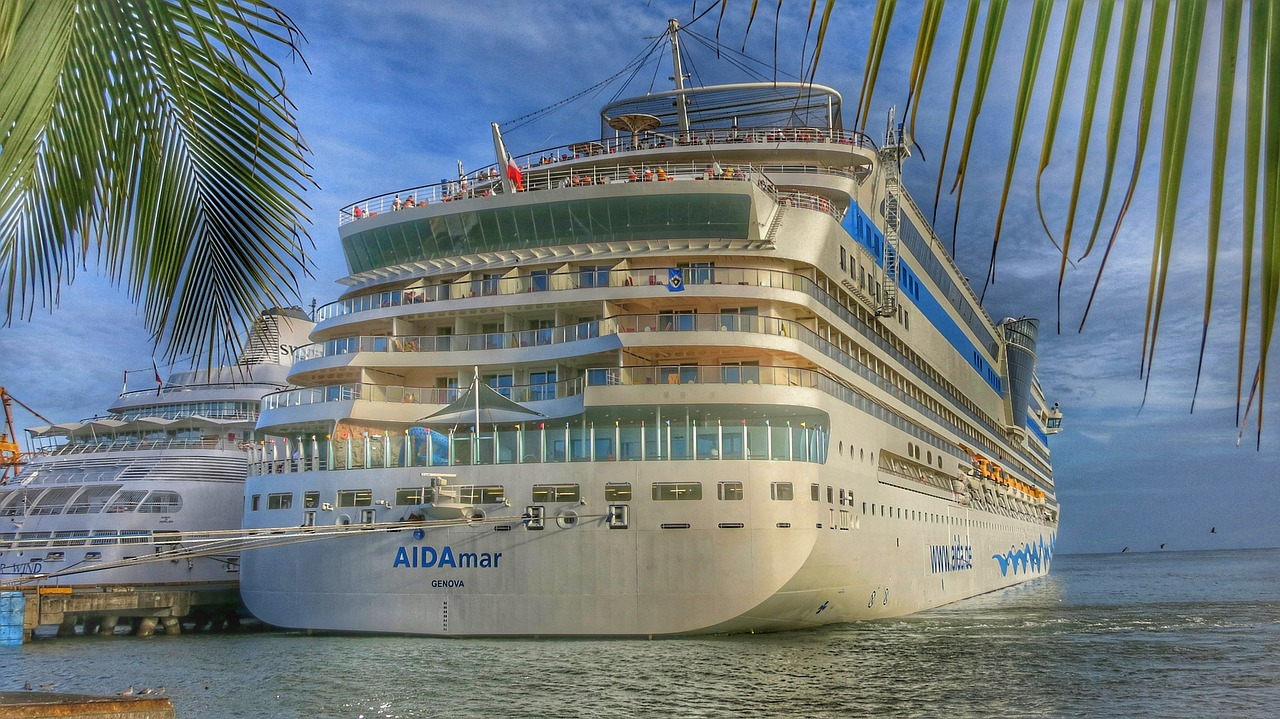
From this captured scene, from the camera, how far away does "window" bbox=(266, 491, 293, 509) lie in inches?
1131

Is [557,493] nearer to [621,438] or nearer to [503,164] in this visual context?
[621,438]

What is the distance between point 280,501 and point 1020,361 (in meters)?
57.4

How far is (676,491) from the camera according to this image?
2514cm

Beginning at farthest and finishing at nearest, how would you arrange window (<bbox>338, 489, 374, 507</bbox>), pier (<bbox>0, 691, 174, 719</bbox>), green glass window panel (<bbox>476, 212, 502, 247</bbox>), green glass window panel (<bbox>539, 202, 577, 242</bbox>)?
1. green glass window panel (<bbox>476, 212, 502, 247</bbox>)
2. green glass window panel (<bbox>539, 202, 577, 242</bbox>)
3. window (<bbox>338, 489, 374, 507</bbox>)
4. pier (<bbox>0, 691, 174, 719</bbox>)

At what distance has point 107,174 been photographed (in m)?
5.04

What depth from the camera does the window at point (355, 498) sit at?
89.1 feet

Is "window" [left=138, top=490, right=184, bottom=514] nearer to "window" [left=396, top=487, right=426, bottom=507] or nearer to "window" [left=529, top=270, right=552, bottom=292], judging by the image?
"window" [left=396, top=487, right=426, bottom=507]

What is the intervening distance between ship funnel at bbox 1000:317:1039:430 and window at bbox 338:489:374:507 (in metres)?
53.8

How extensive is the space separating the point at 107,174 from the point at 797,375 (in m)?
22.9

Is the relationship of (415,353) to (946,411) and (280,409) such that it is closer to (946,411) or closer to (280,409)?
(280,409)

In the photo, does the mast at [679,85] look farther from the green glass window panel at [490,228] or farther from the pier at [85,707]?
the pier at [85,707]

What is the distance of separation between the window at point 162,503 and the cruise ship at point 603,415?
12.3m

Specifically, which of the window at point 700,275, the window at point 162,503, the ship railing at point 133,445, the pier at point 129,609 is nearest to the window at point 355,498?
the window at point 700,275

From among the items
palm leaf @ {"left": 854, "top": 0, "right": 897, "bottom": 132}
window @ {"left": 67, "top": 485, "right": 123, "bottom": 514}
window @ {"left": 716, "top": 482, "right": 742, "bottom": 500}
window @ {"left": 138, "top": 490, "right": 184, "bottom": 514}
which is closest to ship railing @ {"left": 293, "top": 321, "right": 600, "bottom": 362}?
window @ {"left": 716, "top": 482, "right": 742, "bottom": 500}
